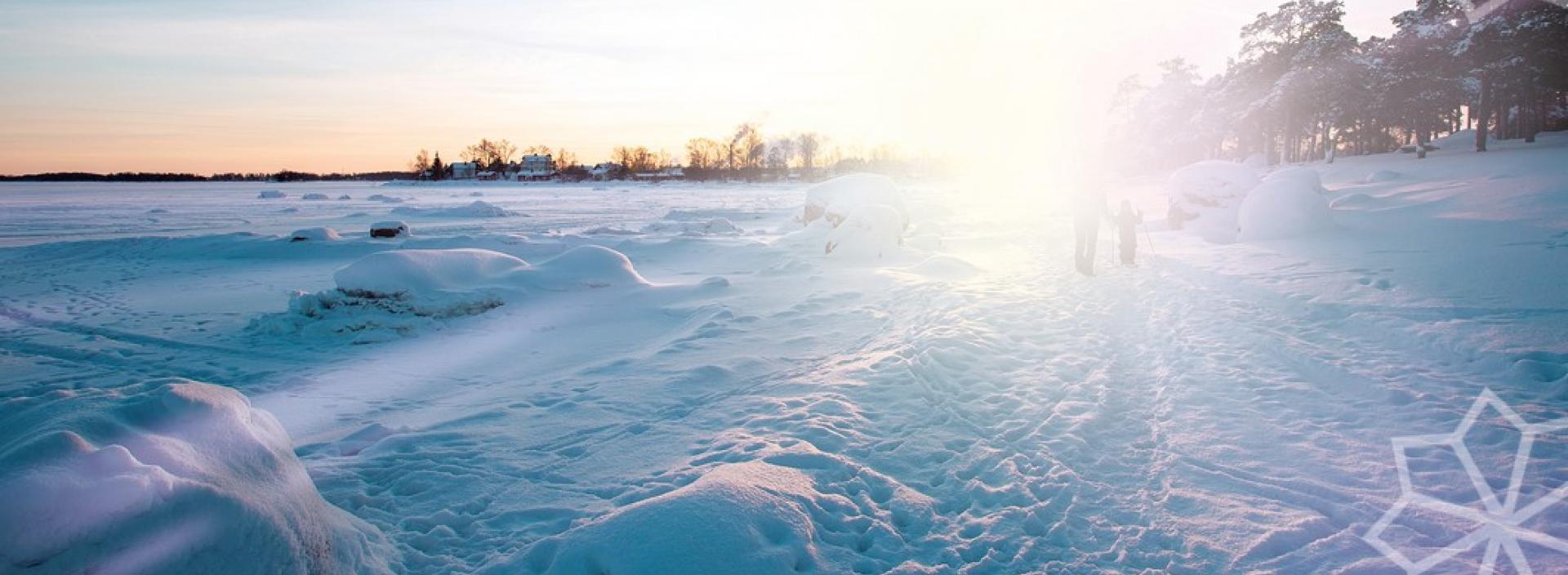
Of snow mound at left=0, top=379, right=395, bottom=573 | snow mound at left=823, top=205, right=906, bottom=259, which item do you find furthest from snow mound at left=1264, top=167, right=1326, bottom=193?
snow mound at left=0, top=379, right=395, bottom=573

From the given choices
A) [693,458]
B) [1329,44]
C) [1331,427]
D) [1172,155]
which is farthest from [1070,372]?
[1172,155]

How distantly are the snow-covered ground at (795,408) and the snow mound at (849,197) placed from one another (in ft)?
21.0

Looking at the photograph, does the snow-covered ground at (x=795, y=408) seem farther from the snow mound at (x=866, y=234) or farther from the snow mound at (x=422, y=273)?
the snow mound at (x=866, y=234)

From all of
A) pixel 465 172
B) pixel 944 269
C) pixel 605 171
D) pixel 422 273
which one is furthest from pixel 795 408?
pixel 465 172

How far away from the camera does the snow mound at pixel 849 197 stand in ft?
62.7

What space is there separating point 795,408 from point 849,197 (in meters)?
14.7

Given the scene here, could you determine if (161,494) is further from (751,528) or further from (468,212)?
(468,212)

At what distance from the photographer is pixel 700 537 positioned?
126 inches

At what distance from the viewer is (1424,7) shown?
34719 mm

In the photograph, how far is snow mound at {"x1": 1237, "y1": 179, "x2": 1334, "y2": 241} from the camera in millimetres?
13984

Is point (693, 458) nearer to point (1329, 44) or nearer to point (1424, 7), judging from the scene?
point (1329, 44)

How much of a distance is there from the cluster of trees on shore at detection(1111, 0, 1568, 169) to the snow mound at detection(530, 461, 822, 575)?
32535 millimetres

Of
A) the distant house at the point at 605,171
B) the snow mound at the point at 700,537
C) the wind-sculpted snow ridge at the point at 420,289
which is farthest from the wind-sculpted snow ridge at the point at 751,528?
the distant house at the point at 605,171

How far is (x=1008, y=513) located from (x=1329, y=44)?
1717 inches
